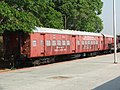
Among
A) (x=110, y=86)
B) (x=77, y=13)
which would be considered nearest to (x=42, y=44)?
(x=110, y=86)

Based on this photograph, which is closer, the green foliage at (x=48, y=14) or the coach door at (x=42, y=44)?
the green foliage at (x=48, y=14)

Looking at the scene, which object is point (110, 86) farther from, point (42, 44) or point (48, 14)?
point (48, 14)

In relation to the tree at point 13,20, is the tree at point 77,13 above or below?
above

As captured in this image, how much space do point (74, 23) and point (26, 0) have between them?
33669 mm

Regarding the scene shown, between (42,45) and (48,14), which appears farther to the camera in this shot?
(48,14)

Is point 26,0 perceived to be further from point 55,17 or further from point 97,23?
point 97,23

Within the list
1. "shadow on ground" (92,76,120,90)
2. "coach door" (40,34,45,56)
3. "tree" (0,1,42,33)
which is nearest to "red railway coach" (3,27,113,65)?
"coach door" (40,34,45,56)

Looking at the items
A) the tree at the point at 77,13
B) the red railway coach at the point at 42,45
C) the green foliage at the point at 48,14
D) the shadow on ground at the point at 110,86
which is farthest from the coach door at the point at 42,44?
the tree at the point at 77,13

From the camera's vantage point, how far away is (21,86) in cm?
1430

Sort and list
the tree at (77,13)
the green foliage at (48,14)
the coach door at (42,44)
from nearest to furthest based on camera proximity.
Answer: the green foliage at (48,14)
the coach door at (42,44)
the tree at (77,13)

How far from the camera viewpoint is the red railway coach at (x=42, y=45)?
2681 centimetres

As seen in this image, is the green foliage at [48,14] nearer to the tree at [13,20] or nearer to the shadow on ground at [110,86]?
the tree at [13,20]

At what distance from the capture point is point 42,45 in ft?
94.4

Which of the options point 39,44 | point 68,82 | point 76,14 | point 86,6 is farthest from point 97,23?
point 68,82
